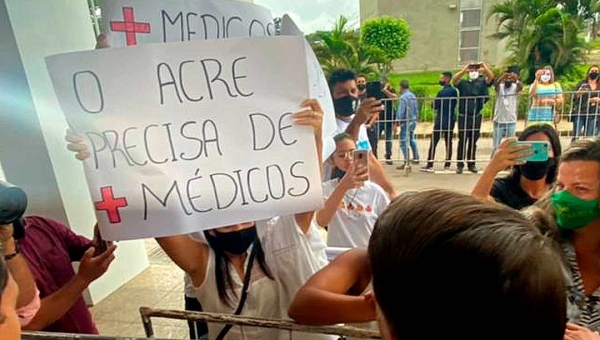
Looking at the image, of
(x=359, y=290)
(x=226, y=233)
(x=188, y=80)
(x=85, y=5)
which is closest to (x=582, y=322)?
(x=359, y=290)

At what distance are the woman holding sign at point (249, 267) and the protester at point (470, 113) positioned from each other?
20.1 ft

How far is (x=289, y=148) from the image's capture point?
56.4 inches

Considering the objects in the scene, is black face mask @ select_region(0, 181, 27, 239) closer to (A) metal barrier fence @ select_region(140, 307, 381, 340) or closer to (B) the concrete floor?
(A) metal barrier fence @ select_region(140, 307, 381, 340)

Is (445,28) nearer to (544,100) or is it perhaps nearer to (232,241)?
(544,100)

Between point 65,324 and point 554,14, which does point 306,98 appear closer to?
point 65,324

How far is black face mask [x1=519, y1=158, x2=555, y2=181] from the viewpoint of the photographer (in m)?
2.32

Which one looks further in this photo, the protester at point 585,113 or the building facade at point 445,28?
the building facade at point 445,28

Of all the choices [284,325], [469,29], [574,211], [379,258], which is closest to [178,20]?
[284,325]

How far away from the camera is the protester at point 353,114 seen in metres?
2.64

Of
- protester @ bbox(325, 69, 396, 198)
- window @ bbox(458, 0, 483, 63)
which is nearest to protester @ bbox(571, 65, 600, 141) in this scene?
protester @ bbox(325, 69, 396, 198)

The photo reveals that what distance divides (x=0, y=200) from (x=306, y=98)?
0.86 m

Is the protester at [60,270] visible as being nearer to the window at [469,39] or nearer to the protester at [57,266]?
the protester at [57,266]

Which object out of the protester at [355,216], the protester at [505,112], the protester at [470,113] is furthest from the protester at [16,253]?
the protester at [505,112]

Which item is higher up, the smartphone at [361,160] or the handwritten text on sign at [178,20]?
the handwritten text on sign at [178,20]
